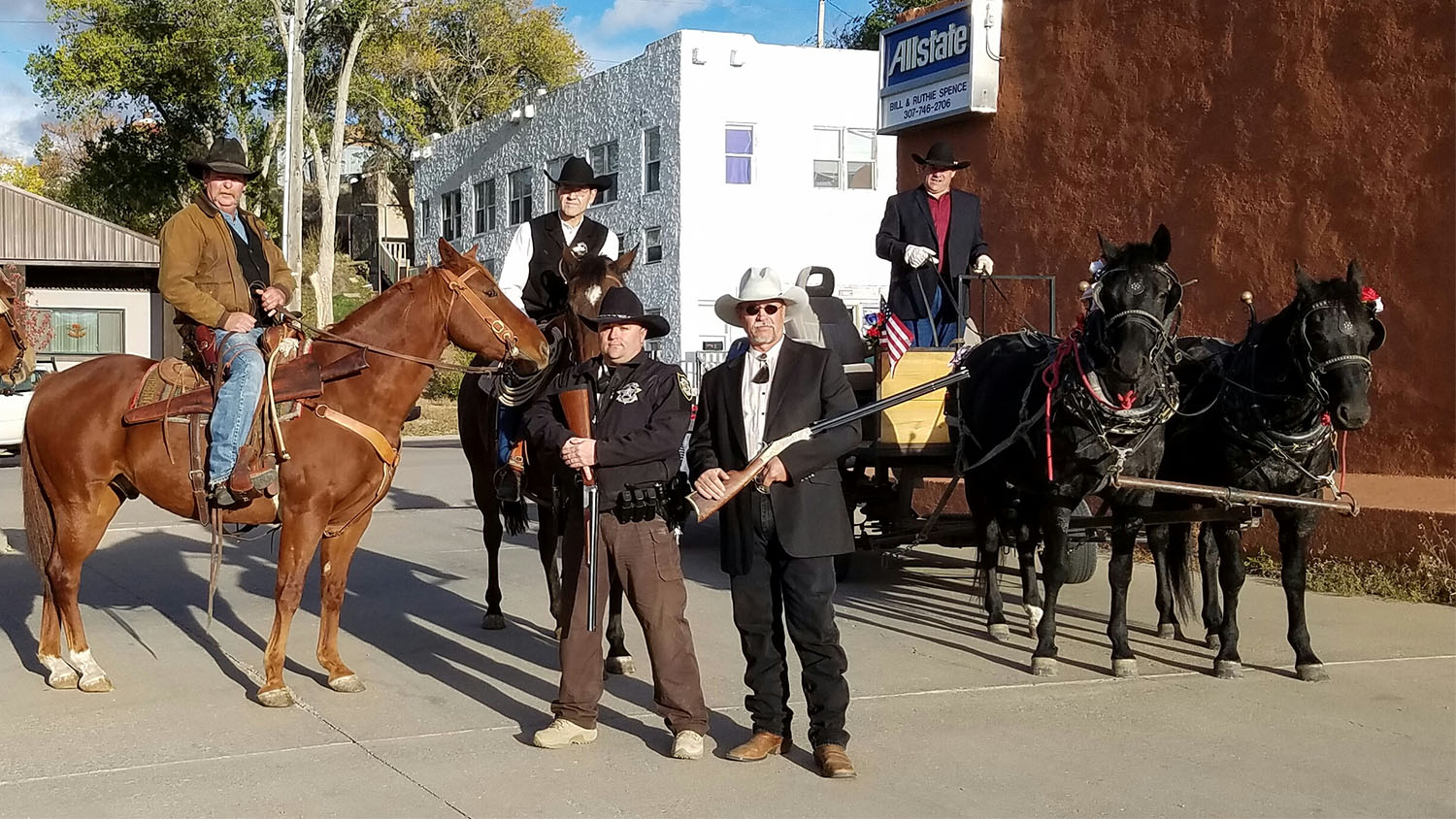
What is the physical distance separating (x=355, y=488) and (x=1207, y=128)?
8134mm

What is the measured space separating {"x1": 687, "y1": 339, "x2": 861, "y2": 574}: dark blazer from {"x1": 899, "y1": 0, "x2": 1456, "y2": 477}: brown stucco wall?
6300mm

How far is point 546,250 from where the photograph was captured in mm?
8508

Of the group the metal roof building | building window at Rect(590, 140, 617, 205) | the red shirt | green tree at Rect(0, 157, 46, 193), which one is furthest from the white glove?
green tree at Rect(0, 157, 46, 193)

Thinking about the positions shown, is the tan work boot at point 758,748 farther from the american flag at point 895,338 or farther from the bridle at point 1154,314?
the american flag at point 895,338

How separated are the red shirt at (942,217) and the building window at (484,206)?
93.5ft

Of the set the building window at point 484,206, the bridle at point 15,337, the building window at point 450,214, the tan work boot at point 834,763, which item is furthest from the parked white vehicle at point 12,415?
the tan work boot at point 834,763

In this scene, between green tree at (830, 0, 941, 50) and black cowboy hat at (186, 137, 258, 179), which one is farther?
green tree at (830, 0, 941, 50)

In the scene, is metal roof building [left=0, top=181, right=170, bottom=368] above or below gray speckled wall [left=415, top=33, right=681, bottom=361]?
below

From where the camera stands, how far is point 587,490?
19.8 feet

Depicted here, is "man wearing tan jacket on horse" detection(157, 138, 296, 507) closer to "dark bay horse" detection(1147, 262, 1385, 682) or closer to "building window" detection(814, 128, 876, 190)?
"dark bay horse" detection(1147, 262, 1385, 682)

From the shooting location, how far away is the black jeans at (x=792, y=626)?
19.3ft

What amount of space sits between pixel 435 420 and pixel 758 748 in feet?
90.6

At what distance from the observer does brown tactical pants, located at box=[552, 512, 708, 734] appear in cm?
604

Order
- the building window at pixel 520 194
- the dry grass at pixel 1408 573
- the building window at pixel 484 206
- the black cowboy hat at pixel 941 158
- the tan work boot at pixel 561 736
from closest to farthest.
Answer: the tan work boot at pixel 561 736 → the dry grass at pixel 1408 573 → the black cowboy hat at pixel 941 158 → the building window at pixel 520 194 → the building window at pixel 484 206
